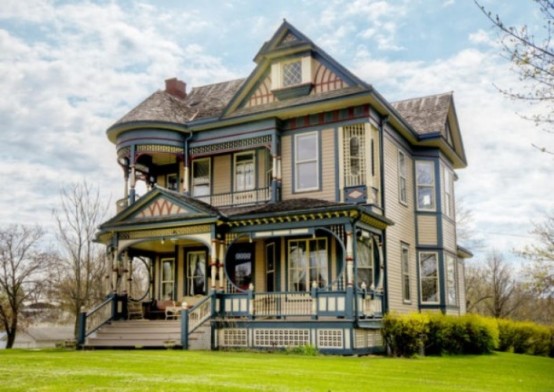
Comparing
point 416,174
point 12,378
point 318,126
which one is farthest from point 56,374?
point 416,174

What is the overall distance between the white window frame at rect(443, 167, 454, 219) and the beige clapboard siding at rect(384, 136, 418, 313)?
2230 millimetres

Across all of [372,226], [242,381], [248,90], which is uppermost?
[248,90]

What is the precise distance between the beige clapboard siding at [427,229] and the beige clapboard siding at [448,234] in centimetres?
45

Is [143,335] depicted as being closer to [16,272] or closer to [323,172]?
[323,172]

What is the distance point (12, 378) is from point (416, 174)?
18.6 m

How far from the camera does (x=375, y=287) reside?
69.5 ft

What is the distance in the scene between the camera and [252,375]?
37.9 feet

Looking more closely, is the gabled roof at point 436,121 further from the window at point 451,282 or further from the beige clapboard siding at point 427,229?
the window at point 451,282

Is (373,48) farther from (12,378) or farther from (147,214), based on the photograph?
(12,378)

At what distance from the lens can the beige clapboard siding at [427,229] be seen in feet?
83.4

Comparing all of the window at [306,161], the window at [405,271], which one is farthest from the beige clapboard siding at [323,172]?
the window at [405,271]

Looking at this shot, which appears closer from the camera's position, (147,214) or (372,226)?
(372,226)

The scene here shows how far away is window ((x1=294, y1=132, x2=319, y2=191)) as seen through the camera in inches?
874

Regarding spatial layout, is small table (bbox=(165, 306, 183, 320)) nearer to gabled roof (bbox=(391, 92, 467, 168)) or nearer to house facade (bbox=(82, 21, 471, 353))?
house facade (bbox=(82, 21, 471, 353))
